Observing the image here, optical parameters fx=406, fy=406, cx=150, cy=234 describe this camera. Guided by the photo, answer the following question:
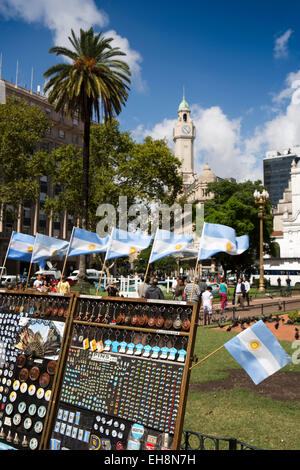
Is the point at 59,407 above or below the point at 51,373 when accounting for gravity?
below

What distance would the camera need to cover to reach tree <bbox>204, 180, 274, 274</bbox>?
1534 inches

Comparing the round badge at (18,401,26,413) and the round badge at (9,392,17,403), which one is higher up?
the round badge at (9,392,17,403)

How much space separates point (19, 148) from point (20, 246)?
27161mm

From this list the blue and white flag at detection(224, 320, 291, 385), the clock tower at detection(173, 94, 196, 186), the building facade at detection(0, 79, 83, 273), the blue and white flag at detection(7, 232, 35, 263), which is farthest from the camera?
the clock tower at detection(173, 94, 196, 186)

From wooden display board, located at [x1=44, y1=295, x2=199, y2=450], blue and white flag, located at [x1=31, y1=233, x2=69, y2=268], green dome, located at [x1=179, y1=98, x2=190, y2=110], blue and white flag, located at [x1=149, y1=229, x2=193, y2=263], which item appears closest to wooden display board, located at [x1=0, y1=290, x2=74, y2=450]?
wooden display board, located at [x1=44, y1=295, x2=199, y2=450]

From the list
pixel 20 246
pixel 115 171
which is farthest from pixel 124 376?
pixel 115 171

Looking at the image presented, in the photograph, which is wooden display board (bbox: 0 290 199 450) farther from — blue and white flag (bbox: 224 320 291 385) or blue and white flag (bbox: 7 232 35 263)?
blue and white flag (bbox: 7 232 35 263)

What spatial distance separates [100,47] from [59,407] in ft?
85.7

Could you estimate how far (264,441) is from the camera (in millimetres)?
5543

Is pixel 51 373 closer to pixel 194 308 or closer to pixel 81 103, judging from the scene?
pixel 194 308

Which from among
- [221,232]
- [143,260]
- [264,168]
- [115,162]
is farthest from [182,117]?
[221,232]

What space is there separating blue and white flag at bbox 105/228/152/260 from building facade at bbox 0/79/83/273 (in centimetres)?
4643

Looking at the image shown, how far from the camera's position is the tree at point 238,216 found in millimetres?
38969

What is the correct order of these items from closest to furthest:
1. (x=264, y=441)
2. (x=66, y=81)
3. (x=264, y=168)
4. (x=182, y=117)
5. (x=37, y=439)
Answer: (x=37, y=439)
(x=264, y=441)
(x=66, y=81)
(x=182, y=117)
(x=264, y=168)
